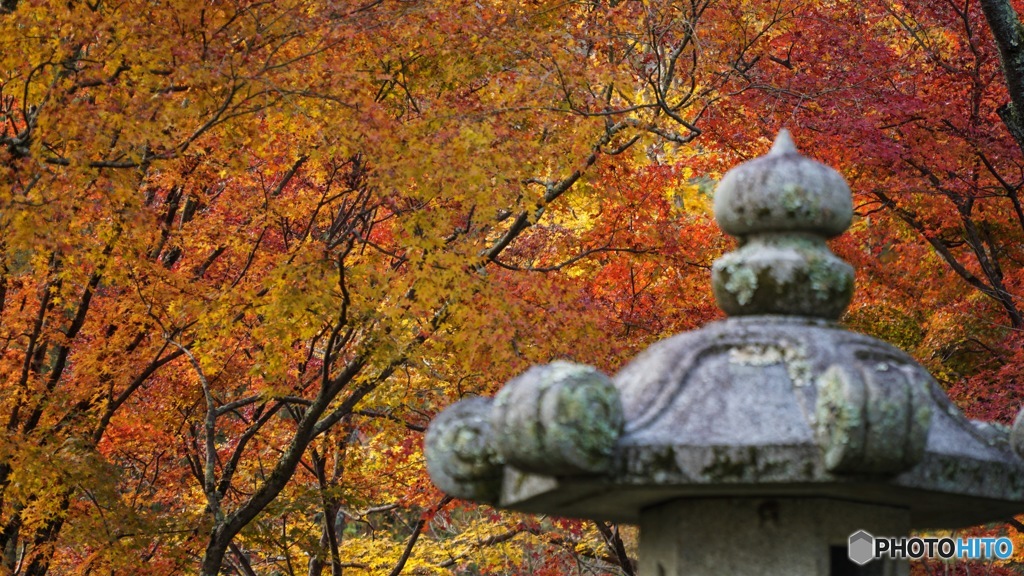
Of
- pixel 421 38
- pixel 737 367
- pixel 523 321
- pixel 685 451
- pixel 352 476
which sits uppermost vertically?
pixel 421 38

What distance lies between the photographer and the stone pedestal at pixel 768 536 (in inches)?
127

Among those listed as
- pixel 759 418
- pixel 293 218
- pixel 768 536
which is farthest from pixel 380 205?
pixel 759 418

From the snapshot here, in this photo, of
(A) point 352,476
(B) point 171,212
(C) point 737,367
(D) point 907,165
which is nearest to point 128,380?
(B) point 171,212

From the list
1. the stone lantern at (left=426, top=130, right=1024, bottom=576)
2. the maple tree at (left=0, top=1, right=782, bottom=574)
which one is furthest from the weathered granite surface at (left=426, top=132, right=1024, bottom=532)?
the maple tree at (left=0, top=1, right=782, bottom=574)

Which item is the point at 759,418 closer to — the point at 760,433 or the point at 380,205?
the point at 760,433

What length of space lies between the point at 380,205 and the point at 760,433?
8531 millimetres

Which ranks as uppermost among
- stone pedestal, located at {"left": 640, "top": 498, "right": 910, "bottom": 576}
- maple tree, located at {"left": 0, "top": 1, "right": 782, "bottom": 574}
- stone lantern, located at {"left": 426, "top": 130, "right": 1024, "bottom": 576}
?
maple tree, located at {"left": 0, "top": 1, "right": 782, "bottom": 574}

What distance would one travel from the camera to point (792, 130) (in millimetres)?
10477

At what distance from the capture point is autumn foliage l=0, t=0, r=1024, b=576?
813 cm

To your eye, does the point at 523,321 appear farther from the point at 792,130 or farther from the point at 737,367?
the point at 737,367

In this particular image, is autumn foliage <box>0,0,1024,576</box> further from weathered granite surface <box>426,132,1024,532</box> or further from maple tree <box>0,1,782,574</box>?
weathered granite surface <box>426,132,1024,532</box>

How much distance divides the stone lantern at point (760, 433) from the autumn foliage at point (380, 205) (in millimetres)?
5171

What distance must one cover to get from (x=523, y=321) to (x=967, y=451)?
20.7 feet

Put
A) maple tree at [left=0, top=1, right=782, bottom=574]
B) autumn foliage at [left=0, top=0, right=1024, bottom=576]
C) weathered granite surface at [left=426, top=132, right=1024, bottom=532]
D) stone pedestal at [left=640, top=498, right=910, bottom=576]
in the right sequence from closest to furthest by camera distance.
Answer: weathered granite surface at [left=426, top=132, right=1024, bottom=532], stone pedestal at [left=640, top=498, right=910, bottom=576], maple tree at [left=0, top=1, right=782, bottom=574], autumn foliage at [left=0, top=0, right=1024, bottom=576]
